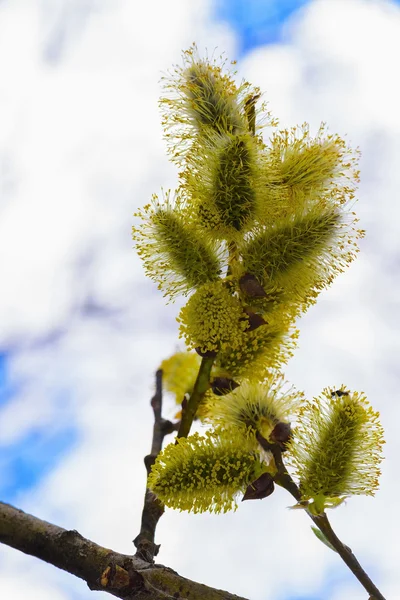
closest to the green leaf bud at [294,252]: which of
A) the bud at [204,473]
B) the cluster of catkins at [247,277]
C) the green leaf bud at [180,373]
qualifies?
the cluster of catkins at [247,277]

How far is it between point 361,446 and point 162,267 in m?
0.65

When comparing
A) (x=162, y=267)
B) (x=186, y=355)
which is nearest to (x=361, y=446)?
(x=162, y=267)

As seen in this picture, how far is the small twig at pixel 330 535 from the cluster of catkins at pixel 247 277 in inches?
0.8

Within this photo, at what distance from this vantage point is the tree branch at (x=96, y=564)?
52.1 inches

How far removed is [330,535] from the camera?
1.44 m

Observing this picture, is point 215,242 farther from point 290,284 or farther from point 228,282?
point 290,284

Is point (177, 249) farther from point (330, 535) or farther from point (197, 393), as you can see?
point (330, 535)

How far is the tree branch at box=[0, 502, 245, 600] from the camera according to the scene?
1324 mm

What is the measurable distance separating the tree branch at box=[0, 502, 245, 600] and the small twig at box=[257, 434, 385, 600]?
0.25 metres

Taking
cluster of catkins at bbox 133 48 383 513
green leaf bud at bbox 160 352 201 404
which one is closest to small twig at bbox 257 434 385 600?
cluster of catkins at bbox 133 48 383 513

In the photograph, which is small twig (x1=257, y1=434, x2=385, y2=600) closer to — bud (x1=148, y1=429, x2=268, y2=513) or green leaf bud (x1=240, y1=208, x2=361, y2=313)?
bud (x1=148, y1=429, x2=268, y2=513)

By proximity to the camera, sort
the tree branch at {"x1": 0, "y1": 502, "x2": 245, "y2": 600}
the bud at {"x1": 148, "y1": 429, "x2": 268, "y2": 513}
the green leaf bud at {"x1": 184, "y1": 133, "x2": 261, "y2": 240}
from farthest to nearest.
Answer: the green leaf bud at {"x1": 184, "y1": 133, "x2": 261, "y2": 240} < the bud at {"x1": 148, "y1": 429, "x2": 268, "y2": 513} < the tree branch at {"x1": 0, "y1": 502, "x2": 245, "y2": 600}

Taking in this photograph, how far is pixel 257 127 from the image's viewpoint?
5.71 feet

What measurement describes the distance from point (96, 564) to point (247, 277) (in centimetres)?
70
